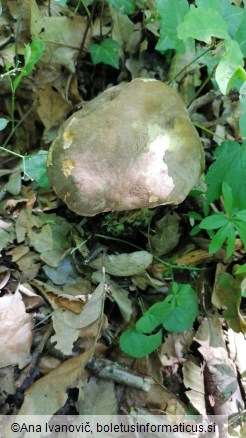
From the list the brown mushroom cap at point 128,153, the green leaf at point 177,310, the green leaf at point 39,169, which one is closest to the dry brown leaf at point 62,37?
the green leaf at point 39,169

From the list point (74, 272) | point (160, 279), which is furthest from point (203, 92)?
point (74, 272)

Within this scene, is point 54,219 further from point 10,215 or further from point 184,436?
point 184,436

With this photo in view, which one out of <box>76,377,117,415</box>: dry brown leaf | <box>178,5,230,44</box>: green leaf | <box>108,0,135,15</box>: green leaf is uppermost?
<box>178,5,230,44</box>: green leaf

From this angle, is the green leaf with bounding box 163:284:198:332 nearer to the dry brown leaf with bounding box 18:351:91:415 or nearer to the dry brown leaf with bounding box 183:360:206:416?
the dry brown leaf with bounding box 183:360:206:416

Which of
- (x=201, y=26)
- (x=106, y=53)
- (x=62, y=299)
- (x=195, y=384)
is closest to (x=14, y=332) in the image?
(x=62, y=299)

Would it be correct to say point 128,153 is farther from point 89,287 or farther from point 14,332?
point 14,332

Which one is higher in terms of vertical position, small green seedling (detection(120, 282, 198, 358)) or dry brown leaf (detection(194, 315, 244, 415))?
small green seedling (detection(120, 282, 198, 358))

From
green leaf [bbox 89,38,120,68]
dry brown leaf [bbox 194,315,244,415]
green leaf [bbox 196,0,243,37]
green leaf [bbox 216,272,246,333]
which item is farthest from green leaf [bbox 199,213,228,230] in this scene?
green leaf [bbox 89,38,120,68]
